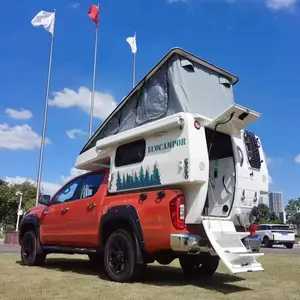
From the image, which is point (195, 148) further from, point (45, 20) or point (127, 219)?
point (45, 20)

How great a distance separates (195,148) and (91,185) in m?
2.86

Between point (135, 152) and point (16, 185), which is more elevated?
point (16, 185)

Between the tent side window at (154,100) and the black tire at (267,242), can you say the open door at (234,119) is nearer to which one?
the tent side window at (154,100)

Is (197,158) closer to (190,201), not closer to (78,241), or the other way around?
(190,201)

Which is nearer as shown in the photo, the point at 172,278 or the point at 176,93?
the point at 176,93

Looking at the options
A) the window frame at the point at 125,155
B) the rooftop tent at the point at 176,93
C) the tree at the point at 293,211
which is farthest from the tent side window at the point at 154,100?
the tree at the point at 293,211

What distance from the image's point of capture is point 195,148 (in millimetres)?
6211

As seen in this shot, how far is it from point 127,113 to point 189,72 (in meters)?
1.52

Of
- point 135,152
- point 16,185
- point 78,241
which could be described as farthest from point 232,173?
point 16,185

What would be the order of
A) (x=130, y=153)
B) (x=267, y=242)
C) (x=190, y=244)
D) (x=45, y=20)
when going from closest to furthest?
1. (x=190, y=244)
2. (x=130, y=153)
3. (x=267, y=242)
4. (x=45, y=20)

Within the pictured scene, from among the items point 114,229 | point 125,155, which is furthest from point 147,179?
point 114,229

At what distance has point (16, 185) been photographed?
199ft

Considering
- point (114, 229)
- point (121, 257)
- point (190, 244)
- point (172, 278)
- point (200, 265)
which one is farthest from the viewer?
point (200, 265)

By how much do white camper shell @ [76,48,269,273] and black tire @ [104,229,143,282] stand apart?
872mm
